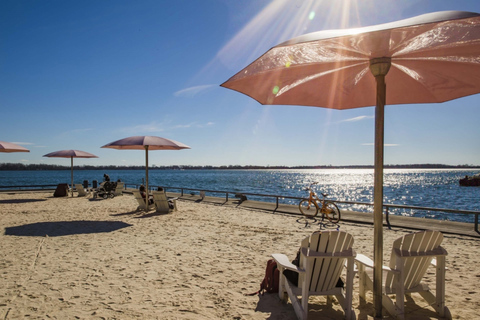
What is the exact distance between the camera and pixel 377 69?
2.81 m

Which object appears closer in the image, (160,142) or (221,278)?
(221,278)

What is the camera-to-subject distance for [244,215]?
33.7ft

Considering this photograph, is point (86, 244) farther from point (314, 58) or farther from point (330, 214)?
point (330, 214)

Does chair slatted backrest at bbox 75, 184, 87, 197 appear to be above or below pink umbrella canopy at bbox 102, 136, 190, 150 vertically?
below

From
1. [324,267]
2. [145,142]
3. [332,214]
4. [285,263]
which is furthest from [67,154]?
[324,267]

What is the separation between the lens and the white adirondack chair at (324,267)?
116 inches

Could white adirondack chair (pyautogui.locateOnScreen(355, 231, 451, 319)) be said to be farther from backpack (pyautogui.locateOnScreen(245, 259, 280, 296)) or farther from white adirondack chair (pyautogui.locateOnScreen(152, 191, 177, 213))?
white adirondack chair (pyautogui.locateOnScreen(152, 191, 177, 213))

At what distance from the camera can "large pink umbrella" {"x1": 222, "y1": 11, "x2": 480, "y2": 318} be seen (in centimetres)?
211

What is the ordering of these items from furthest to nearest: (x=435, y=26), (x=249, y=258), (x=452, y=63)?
(x=249, y=258) < (x=452, y=63) < (x=435, y=26)

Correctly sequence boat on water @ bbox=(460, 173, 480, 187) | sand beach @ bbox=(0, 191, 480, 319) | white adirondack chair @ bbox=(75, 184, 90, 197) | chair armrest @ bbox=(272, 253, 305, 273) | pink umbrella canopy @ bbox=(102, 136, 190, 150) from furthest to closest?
1. boat on water @ bbox=(460, 173, 480, 187)
2. white adirondack chair @ bbox=(75, 184, 90, 197)
3. pink umbrella canopy @ bbox=(102, 136, 190, 150)
4. sand beach @ bbox=(0, 191, 480, 319)
5. chair armrest @ bbox=(272, 253, 305, 273)

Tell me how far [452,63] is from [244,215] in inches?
316

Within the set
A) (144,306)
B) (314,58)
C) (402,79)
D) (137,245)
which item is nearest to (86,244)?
(137,245)

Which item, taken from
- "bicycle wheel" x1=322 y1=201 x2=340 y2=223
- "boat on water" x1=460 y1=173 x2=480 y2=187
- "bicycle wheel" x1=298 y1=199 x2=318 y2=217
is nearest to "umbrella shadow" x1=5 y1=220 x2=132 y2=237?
"bicycle wheel" x1=298 y1=199 x2=318 y2=217

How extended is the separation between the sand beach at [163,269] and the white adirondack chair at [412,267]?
26 cm
